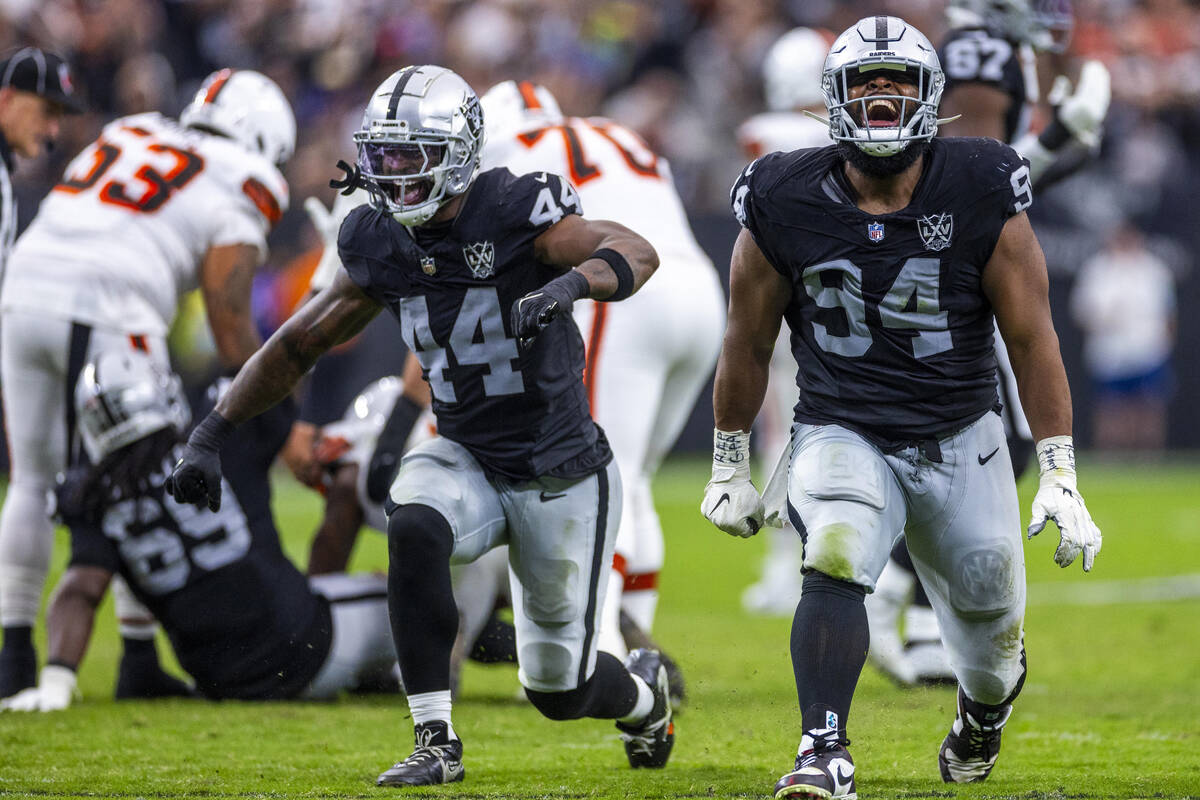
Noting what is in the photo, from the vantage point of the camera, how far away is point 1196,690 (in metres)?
5.42

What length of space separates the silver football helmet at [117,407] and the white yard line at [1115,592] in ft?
14.2

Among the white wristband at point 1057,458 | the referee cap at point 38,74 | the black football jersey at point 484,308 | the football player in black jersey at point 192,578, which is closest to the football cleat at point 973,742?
the white wristband at point 1057,458

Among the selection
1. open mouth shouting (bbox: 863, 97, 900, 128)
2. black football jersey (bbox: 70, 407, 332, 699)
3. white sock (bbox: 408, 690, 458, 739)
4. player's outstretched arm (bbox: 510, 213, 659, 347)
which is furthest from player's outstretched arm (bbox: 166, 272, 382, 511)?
open mouth shouting (bbox: 863, 97, 900, 128)

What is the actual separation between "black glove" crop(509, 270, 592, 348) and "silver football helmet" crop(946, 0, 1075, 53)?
9.14 ft

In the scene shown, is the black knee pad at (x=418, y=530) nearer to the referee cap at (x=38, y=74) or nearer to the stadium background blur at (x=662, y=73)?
the referee cap at (x=38, y=74)

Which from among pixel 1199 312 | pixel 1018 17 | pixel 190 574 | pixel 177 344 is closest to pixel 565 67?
pixel 177 344

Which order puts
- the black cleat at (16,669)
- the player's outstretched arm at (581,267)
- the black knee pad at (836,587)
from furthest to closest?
the black cleat at (16,669) → the player's outstretched arm at (581,267) → the black knee pad at (836,587)

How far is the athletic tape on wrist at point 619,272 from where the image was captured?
3.70 meters

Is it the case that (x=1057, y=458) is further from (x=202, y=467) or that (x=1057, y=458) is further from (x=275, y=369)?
(x=202, y=467)

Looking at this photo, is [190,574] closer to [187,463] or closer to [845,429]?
[187,463]

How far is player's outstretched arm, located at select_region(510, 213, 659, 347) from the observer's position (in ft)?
11.5

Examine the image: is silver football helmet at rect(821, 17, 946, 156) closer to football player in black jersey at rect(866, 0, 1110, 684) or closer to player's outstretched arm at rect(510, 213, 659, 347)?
player's outstretched arm at rect(510, 213, 659, 347)

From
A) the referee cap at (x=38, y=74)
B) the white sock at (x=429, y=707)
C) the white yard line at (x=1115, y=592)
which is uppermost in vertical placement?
the referee cap at (x=38, y=74)

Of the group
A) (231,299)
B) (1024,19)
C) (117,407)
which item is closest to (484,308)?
(117,407)
